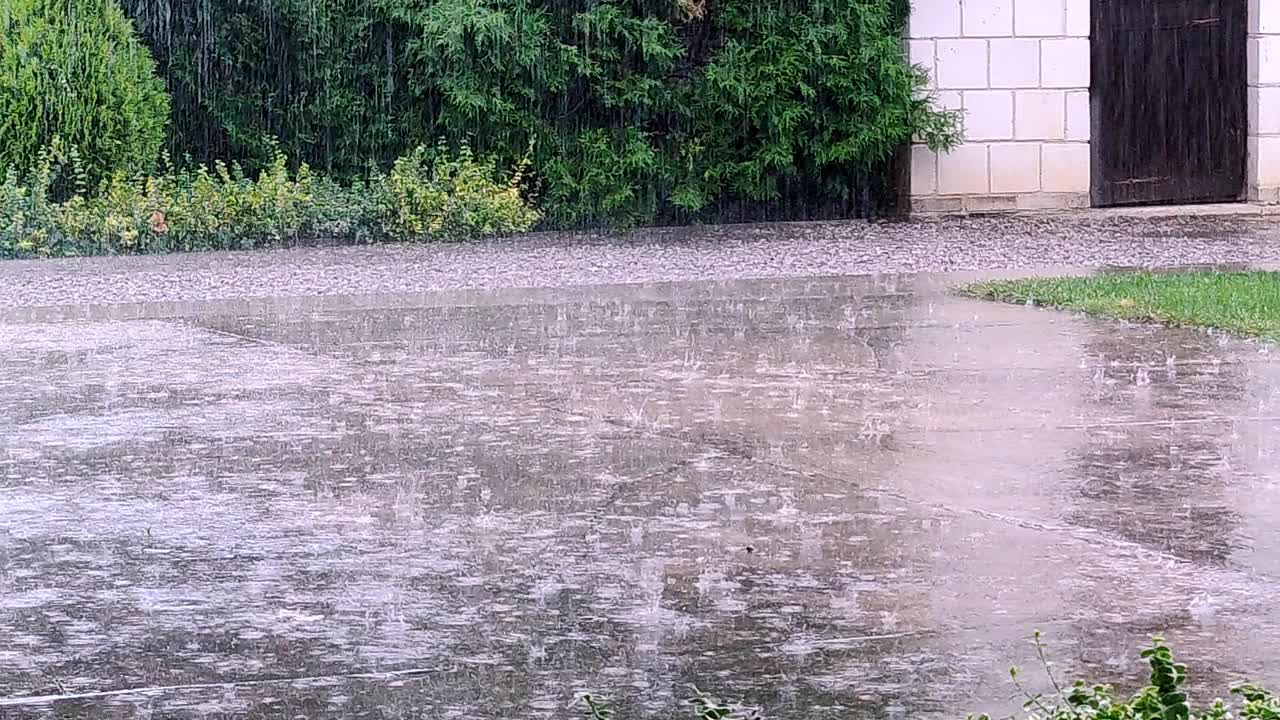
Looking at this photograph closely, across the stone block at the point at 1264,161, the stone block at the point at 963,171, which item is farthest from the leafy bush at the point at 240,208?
the stone block at the point at 1264,161

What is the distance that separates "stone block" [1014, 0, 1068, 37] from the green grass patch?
456 centimetres

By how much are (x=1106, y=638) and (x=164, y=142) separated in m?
12.0

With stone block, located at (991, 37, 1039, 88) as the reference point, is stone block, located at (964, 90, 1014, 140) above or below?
below

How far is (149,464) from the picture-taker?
633 centimetres

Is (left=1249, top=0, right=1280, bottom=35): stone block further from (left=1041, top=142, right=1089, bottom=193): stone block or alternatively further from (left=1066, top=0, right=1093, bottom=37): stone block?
(left=1041, top=142, right=1089, bottom=193): stone block

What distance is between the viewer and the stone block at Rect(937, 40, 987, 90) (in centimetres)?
1524

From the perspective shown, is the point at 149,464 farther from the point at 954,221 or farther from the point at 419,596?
the point at 954,221

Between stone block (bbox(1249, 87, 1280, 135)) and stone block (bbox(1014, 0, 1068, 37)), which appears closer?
stone block (bbox(1014, 0, 1068, 37))

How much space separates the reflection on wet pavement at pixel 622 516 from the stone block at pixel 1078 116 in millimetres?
6619

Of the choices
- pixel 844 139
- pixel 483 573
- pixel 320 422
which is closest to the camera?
pixel 483 573

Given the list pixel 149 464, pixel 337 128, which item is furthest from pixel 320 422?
pixel 337 128

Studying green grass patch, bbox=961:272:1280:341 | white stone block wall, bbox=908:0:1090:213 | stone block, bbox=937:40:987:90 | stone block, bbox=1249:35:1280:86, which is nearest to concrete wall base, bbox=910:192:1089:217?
white stone block wall, bbox=908:0:1090:213

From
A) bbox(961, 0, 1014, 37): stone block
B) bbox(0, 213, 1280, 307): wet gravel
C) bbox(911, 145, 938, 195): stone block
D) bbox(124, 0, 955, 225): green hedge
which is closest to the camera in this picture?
bbox(0, 213, 1280, 307): wet gravel

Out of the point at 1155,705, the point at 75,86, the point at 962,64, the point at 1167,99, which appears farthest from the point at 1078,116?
the point at 1155,705
